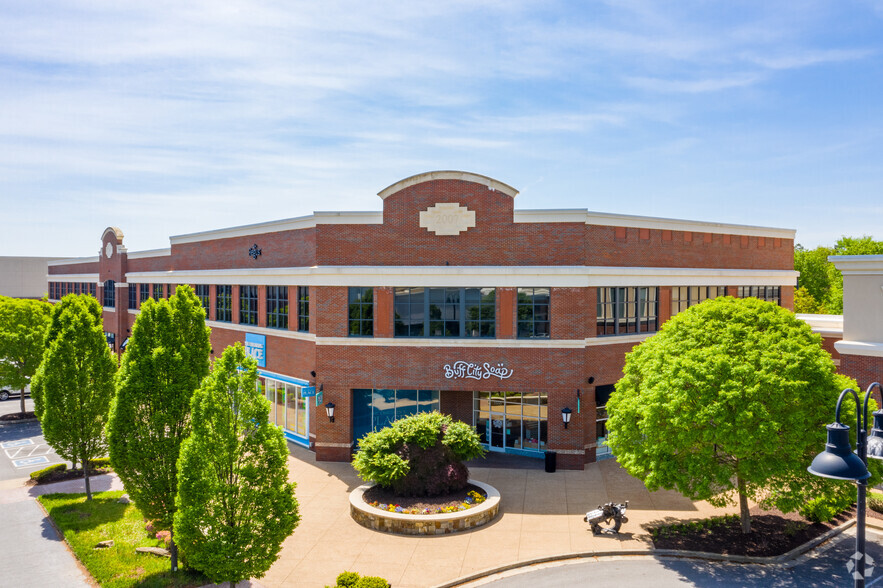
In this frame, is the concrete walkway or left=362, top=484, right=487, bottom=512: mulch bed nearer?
the concrete walkway

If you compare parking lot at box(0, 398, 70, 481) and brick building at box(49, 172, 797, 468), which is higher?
brick building at box(49, 172, 797, 468)

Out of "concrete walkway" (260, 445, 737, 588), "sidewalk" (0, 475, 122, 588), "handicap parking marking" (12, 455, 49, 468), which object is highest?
"concrete walkway" (260, 445, 737, 588)

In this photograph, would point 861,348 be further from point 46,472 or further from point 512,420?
point 46,472

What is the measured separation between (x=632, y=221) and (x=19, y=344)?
3549cm

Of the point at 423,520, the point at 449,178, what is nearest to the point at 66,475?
the point at 423,520

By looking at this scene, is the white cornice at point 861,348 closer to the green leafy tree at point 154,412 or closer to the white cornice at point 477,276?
the white cornice at point 477,276

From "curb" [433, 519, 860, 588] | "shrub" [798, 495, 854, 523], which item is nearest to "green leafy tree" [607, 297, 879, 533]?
"curb" [433, 519, 860, 588]

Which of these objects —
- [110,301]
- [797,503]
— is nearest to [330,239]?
[797,503]

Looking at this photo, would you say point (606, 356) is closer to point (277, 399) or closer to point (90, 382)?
point (277, 399)

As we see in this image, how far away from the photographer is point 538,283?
84.9 ft

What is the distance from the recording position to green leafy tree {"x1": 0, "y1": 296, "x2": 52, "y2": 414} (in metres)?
36.0

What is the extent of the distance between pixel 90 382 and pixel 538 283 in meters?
18.0

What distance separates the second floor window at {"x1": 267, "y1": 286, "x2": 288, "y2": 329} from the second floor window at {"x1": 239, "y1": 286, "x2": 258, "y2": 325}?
4.99ft

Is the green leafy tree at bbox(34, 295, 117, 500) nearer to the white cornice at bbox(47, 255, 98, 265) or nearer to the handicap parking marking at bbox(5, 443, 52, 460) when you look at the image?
the handicap parking marking at bbox(5, 443, 52, 460)
